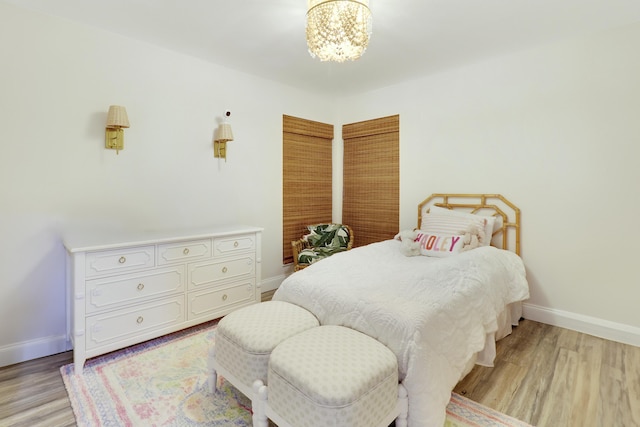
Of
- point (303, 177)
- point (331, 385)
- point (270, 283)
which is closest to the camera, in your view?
point (331, 385)

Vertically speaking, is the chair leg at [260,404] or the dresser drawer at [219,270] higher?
the dresser drawer at [219,270]

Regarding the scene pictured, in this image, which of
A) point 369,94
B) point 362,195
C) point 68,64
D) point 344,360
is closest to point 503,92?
point 369,94

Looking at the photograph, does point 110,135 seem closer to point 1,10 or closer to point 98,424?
point 1,10

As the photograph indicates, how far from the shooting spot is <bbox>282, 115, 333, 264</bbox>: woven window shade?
3939 millimetres

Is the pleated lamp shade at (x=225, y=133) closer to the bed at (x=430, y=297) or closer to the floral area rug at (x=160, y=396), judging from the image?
the bed at (x=430, y=297)

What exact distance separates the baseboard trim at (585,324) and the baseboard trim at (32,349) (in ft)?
12.9

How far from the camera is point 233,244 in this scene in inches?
113

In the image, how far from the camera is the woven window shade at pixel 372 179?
395 cm

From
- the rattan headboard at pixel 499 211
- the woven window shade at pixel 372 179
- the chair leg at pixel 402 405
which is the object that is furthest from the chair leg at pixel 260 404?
the woven window shade at pixel 372 179

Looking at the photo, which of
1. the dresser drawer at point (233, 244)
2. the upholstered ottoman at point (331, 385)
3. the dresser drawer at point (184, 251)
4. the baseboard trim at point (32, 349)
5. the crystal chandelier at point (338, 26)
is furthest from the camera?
the dresser drawer at point (233, 244)

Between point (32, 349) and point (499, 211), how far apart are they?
402 cm

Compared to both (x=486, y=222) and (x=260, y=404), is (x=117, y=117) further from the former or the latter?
(x=486, y=222)

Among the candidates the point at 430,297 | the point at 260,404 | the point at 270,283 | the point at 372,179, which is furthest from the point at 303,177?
the point at 260,404

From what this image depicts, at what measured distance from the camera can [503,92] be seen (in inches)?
121
